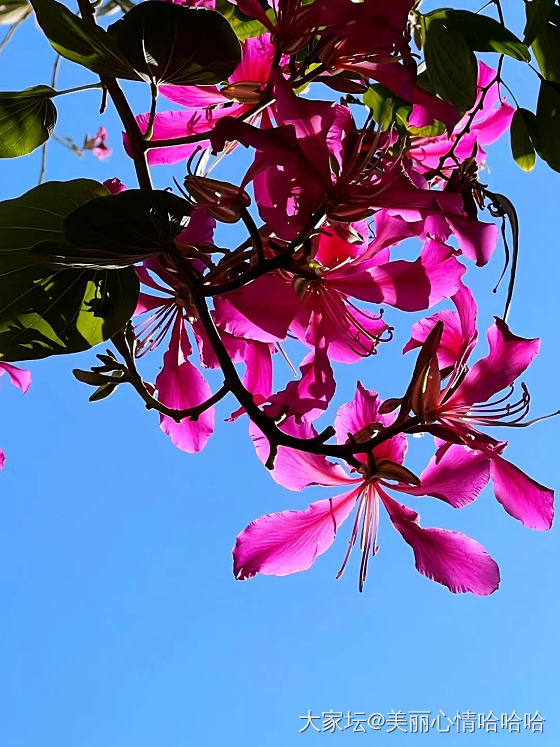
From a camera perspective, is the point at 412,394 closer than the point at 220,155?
Yes

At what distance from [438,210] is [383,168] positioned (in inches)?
2.4

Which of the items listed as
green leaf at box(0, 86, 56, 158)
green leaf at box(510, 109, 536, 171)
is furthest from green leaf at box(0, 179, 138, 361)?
green leaf at box(510, 109, 536, 171)

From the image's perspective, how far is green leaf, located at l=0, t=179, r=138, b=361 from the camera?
50 centimetres

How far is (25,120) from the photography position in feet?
2.02

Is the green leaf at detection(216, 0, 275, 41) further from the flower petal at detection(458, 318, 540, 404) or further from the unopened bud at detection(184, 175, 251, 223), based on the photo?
the flower petal at detection(458, 318, 540, 404)

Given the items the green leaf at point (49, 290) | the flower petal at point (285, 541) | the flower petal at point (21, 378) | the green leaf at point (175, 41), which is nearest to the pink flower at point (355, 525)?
the flower petal at point (285, 541)

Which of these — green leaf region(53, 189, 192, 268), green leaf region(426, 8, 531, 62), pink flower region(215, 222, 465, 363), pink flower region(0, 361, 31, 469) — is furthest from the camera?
pink flower region(0, 361, 31, 469)

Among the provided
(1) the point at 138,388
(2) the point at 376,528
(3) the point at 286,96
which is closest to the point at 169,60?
(3) the point at 286,96

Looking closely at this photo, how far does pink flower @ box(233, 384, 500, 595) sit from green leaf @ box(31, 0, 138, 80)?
26 cm

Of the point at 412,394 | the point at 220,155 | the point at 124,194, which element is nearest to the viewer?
the point at 124,194

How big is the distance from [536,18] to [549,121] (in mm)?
78

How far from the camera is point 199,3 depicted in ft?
2.02

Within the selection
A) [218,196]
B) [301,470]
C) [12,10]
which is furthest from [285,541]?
[12,10]

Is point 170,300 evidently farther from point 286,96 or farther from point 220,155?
point 286,96
